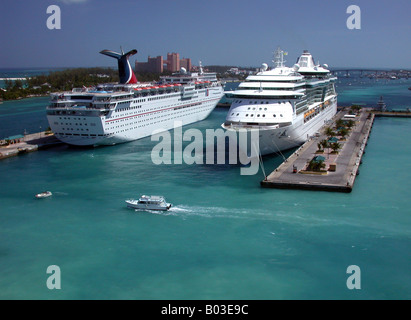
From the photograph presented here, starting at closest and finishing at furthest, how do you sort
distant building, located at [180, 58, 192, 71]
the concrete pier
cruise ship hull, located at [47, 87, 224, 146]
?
the concrete pier, cruise ship hull, located at [47, 87, 224, 146], distant building, located at [180, 58, 192, 71]

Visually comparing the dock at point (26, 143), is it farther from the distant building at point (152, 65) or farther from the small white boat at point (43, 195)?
the distant building at point (152, 65)

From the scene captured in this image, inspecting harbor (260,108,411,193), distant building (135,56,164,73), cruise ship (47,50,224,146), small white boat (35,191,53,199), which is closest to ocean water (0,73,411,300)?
small white boat (35,191,53,199)

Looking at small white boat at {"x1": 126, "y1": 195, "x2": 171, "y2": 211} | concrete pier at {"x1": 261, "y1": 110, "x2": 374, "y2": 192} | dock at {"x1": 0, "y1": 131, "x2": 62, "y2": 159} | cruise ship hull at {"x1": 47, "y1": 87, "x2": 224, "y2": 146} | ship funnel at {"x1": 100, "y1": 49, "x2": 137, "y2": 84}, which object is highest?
ship funnel at {"x1": 100, "y1": 49, "x2": 137, "y2": 84}

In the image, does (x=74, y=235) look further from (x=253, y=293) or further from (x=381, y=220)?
(x=381, y=220)

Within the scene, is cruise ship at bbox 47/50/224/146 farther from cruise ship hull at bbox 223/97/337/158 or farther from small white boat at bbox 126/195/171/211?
small white boat at bbox 126/195/171/211

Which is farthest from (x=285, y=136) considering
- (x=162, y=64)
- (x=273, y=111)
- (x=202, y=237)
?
(x=162, y=64)

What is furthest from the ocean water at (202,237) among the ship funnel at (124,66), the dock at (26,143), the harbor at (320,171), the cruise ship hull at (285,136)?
the ship funnel at (124,66)

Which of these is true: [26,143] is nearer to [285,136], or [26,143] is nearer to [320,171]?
[285,136]
